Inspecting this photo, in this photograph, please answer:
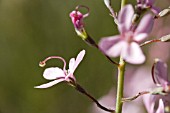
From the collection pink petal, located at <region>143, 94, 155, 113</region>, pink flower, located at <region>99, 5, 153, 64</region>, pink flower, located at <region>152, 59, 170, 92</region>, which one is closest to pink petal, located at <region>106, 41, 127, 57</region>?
pink flower, located at <region>99, 5, 153, 64</region>

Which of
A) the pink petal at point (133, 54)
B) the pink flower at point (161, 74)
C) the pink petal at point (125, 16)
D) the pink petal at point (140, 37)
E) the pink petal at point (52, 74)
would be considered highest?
the pink petal at point (125, 16)

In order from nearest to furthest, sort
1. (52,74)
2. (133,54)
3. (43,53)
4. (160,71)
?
(133,54), (160,71), (52,74), (43,53)

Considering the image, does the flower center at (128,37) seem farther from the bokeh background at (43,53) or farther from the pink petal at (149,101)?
the bokeh background at (43,53)

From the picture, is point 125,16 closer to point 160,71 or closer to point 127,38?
point 127,38

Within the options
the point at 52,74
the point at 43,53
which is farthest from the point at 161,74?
the point at 43,53

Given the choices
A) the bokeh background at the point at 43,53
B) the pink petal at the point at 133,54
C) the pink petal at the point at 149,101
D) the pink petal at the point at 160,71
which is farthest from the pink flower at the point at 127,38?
the bokeh background at the point at 43,53

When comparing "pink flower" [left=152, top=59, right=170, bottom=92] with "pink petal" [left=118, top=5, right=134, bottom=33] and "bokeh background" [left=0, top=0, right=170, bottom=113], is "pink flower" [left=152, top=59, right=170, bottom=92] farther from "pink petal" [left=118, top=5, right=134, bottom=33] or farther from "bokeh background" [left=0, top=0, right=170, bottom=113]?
"bokeh background" [left=0, top=0, right=170, bottom=113]
